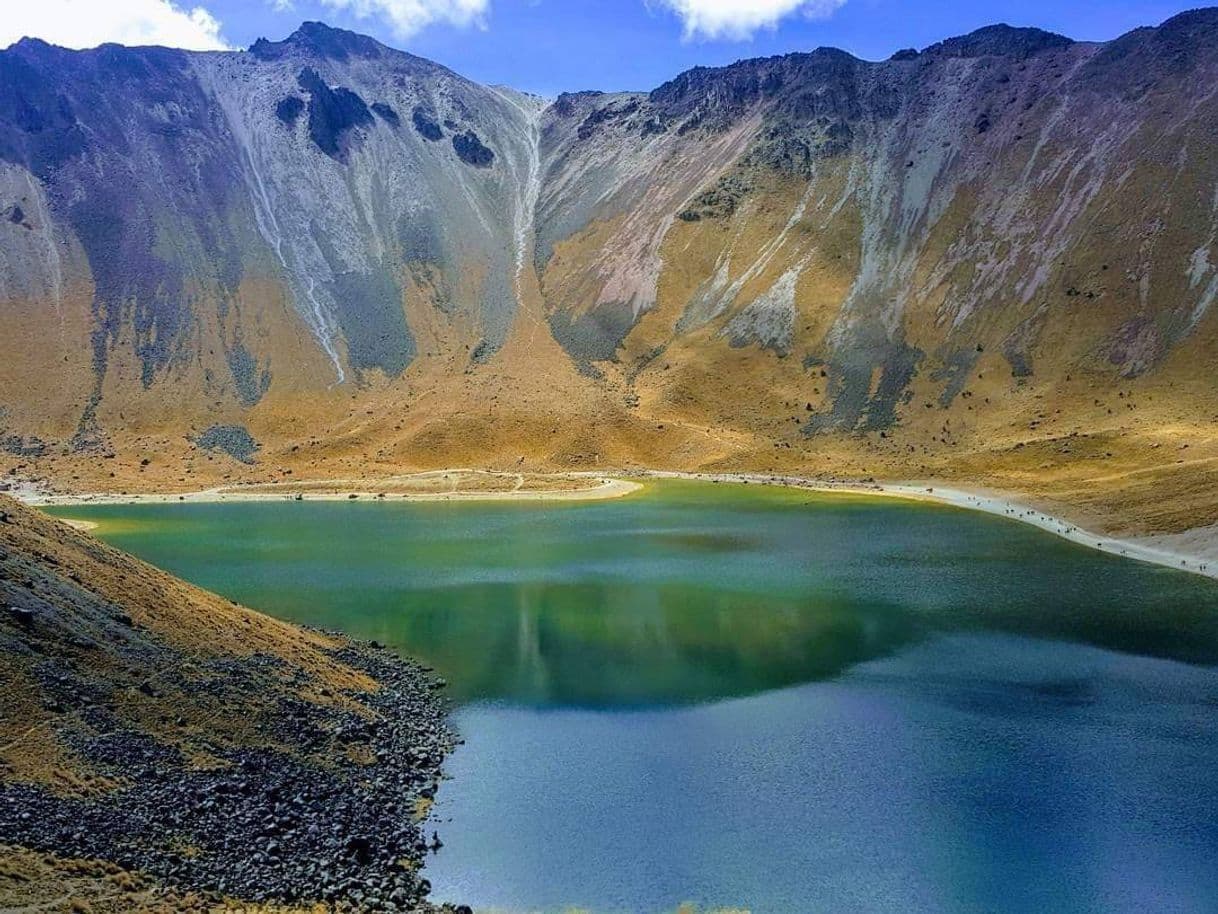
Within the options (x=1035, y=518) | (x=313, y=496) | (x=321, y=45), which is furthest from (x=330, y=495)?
Result: (x=321, y=45)

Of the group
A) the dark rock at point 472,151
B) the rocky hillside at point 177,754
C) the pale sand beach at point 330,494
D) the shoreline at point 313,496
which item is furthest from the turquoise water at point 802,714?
the dark rock at point 472,151

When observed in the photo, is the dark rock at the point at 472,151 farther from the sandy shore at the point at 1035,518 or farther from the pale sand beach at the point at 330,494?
the pale sand beach at the point at 330,494

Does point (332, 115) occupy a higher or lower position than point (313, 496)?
higher

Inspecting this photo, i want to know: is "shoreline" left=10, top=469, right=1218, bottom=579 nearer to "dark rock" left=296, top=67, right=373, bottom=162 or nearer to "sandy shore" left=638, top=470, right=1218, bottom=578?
"sandy shore" left=638, top=470, right=1218, bottom=578

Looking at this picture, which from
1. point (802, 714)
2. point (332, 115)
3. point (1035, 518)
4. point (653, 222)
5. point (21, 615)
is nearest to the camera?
point (21, 615)

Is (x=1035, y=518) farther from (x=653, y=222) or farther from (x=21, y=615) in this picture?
(x=653, y=222)

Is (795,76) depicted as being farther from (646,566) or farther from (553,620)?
(553,620)

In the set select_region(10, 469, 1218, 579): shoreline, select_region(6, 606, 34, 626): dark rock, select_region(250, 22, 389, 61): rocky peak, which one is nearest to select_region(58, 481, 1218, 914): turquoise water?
select_region(6, 606, 34, 626): dark rock
